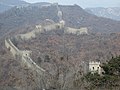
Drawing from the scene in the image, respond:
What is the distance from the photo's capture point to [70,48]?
72.4 metres

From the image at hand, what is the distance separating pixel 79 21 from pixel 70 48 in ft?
141

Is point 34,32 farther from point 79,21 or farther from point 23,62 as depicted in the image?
point 79,21

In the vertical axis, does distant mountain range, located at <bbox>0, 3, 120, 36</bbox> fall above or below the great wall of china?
below

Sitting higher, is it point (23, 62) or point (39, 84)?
point (39, 84)

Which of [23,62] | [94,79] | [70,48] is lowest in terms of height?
[70,48]

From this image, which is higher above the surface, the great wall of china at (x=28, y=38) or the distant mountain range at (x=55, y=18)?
the great wall of china at (x=28, y=38)

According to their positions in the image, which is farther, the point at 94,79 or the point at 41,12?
the point at 41,12

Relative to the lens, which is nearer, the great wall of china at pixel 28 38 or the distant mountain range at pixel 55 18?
the great wall of china at pixel 28 38

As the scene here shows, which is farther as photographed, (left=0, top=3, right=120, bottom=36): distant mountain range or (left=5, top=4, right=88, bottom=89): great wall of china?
(left=0, top=3, right=120, bottom=36): distant mountain range

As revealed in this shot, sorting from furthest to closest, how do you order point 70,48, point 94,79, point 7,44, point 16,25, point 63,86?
point 16,25
point 70,48
point 7,44
point 94,79
point 63,86

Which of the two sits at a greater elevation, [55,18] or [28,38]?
[28,38]

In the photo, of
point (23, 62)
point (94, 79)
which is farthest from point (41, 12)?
point (94, 79)

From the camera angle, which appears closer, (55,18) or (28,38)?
(28,38)

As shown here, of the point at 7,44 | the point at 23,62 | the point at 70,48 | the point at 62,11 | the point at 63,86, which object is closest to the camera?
the point at 63,86
